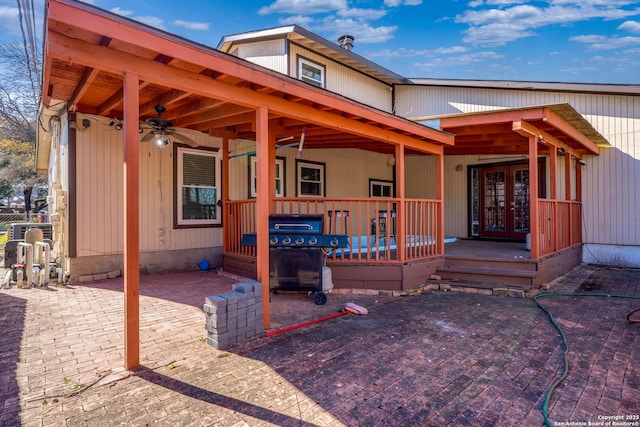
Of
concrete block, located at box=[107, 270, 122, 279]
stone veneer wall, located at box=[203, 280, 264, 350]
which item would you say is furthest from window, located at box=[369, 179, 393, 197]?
stone veneer wall, located at box=[203, 280, 264, 350]

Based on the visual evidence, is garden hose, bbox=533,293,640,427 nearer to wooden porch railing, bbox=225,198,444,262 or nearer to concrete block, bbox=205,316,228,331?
wooden porch railing, bbox=225,198,444,262

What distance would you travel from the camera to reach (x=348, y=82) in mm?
9672

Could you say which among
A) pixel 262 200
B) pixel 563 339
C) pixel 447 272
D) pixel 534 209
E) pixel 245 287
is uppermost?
pixel 262 200

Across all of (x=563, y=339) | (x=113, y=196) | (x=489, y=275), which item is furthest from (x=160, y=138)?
(x=563, y=339)

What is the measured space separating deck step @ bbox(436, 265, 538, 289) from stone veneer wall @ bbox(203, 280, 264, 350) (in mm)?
3662

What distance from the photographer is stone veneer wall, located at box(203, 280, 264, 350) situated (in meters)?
3.20

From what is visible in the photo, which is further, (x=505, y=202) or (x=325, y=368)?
(x=505, y=202)

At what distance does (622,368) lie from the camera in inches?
112

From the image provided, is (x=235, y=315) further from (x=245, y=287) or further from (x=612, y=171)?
(x=612, y=171)

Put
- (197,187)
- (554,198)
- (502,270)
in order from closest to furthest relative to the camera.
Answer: (502,270), (554,198), (197,187)

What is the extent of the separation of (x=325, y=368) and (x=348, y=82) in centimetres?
851

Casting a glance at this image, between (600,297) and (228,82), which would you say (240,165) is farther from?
(600,297)

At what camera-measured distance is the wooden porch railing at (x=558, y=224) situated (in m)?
6.00

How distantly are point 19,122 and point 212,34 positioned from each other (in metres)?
12.6
